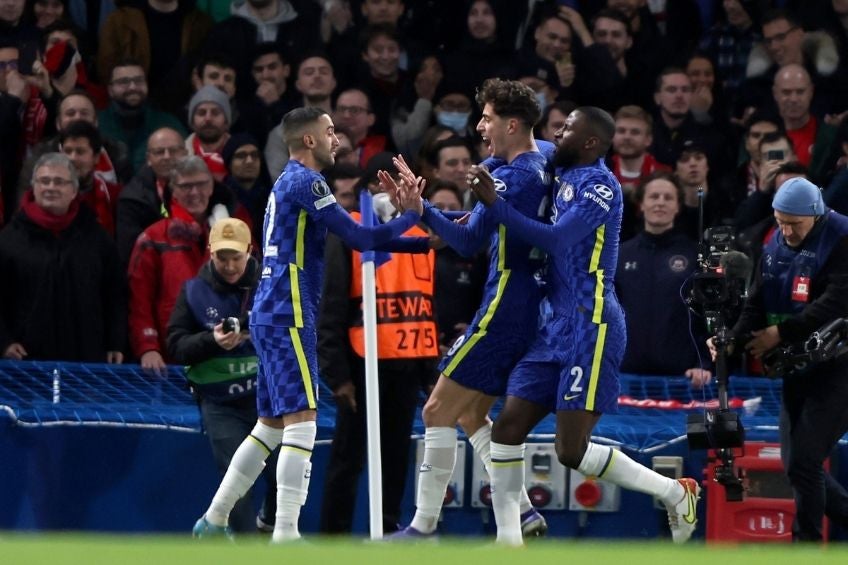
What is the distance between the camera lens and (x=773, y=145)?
13297 mm

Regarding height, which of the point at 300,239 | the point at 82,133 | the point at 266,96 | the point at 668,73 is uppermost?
the point at 668,73

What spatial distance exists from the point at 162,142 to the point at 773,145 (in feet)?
12.4

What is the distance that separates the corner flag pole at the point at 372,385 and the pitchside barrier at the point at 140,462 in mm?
1611

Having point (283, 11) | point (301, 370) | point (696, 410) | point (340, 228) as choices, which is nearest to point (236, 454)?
point (301, 370)

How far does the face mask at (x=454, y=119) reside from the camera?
1434 centimetres

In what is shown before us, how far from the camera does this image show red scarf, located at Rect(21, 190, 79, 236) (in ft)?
39.8

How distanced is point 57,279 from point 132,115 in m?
2.25

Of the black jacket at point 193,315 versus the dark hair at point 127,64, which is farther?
the dark hair at point 127,64

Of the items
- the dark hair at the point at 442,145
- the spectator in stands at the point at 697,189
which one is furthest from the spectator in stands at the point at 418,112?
the spectator in stands at the point at 697,189

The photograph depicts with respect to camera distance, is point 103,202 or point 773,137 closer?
point 103,202

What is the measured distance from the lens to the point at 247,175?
13.4 metres

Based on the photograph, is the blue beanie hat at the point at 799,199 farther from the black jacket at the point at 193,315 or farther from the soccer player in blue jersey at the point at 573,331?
the black jacket at the point at 193,315

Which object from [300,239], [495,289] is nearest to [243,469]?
[300,239]

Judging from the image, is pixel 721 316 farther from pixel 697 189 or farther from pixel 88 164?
pixel 88 164
